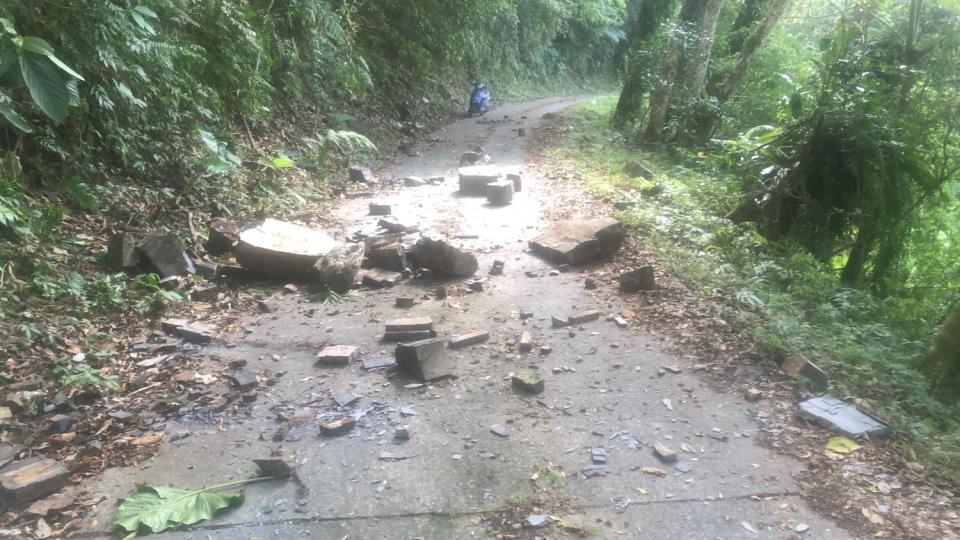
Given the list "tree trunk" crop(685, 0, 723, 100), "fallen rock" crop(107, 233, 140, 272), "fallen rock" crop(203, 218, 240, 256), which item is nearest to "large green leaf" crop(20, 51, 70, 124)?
"fallen rock" crop(107, 233, 140, 272)

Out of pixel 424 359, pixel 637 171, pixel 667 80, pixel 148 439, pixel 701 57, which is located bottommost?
pixel 148 439

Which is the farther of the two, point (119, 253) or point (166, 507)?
point (119, 253)

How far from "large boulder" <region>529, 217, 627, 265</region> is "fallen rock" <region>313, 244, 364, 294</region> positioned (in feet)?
6.49

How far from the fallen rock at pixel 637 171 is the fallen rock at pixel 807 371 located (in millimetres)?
5506

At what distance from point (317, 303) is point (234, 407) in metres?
1.63

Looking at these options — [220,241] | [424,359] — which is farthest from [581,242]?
[220,241]

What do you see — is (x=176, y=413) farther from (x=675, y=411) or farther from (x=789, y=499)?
(x=789, y=499)

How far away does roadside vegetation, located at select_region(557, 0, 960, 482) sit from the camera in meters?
4.38

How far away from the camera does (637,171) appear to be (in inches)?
384

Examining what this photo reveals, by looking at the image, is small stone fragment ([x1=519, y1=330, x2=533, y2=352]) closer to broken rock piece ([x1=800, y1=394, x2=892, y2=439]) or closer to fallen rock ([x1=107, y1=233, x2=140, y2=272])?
broken rock piece ([x1=800, y1=394, x2=892, y2=439])

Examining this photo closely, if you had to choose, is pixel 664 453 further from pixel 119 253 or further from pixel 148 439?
pixel 119 253

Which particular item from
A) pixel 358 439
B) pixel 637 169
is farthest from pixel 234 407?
pixel 637 169

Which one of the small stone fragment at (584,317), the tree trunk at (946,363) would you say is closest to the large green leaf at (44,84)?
the small stone fragment at (584,317)

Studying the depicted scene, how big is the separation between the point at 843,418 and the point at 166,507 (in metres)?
3.85
